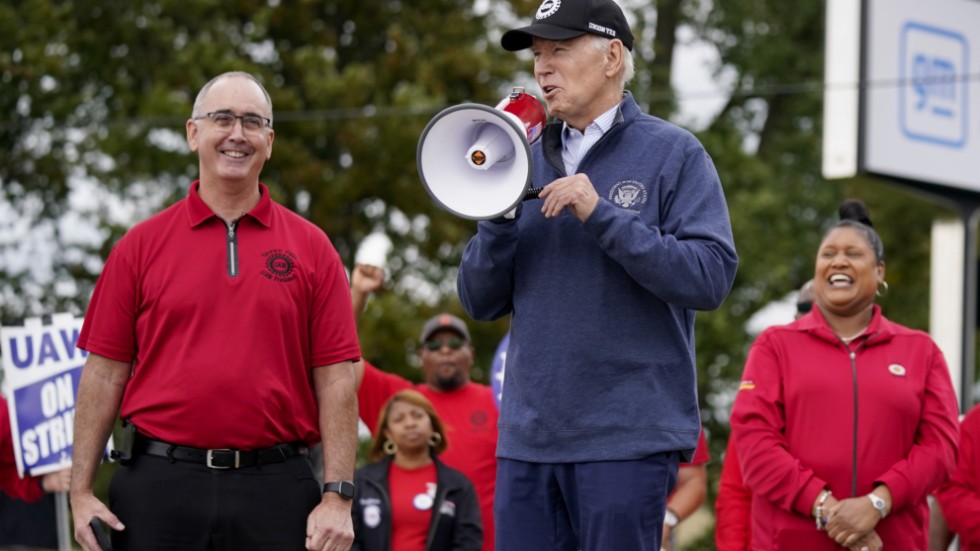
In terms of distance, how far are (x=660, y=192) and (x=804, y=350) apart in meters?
2.00

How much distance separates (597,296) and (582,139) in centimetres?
50

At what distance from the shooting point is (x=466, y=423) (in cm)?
866

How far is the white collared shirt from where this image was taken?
14.6 ft

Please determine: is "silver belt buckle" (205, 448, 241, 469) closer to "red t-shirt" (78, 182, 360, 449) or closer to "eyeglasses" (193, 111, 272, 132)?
"red t-shirt" (78, 182, 360, 449)

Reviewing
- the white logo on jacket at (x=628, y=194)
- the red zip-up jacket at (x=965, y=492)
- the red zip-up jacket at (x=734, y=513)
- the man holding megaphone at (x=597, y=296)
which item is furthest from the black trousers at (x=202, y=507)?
the red zip-up jacket at (x=965, y=492)

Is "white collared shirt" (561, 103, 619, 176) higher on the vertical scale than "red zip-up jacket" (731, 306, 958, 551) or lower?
higher

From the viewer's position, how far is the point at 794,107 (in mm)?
24406

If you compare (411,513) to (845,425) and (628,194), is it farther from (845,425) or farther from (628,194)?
(628,194)

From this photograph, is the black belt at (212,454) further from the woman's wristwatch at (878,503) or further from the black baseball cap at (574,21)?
the woman's wristwatch at (878,503)

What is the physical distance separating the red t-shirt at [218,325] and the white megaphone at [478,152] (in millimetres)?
736

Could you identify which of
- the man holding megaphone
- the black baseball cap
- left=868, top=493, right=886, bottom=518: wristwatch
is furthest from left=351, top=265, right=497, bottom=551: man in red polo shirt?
the black baseball cap

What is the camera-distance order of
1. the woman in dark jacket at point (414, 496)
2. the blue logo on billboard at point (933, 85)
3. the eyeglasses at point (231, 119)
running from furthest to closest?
the blue logo on billboard at point (933, 85), the woman in dark jacket at point (414, 496), the eyeglasses at point (231, 119)

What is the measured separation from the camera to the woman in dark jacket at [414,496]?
7988mm

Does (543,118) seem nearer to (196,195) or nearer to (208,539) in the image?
(196,195)
